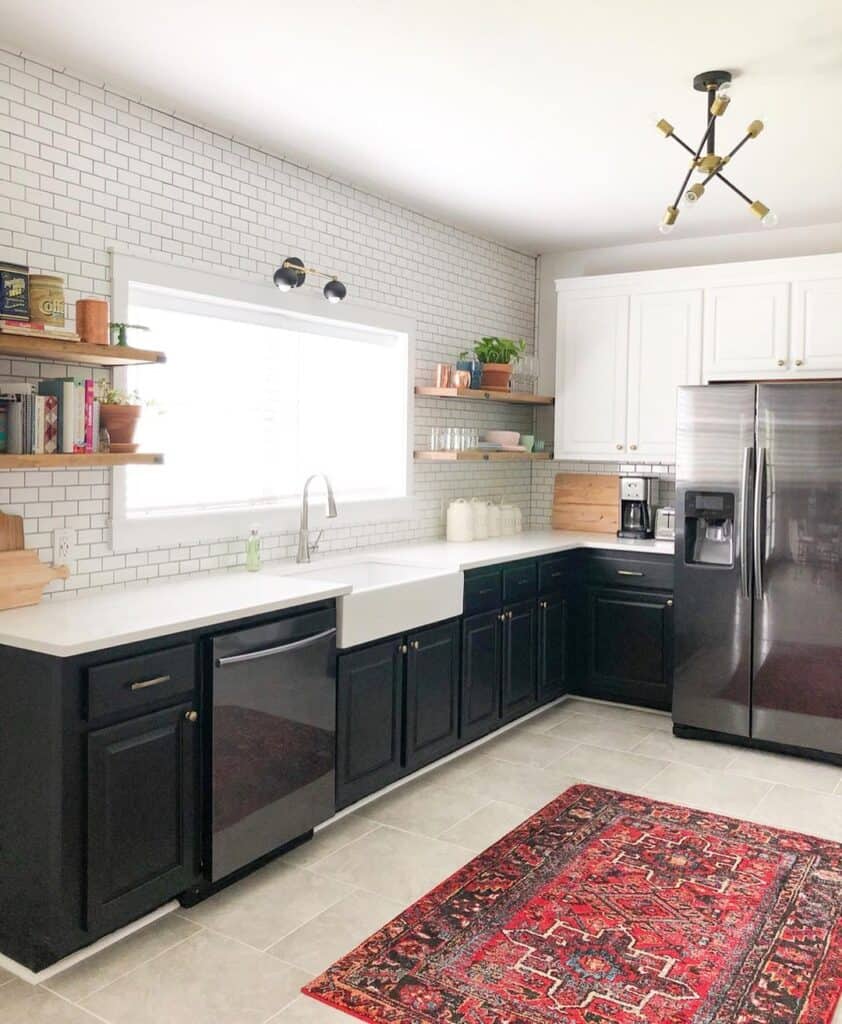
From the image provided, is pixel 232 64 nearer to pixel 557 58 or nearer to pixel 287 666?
pixel 557 58

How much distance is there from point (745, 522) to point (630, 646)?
3.48 feet

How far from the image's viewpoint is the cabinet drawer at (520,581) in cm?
459

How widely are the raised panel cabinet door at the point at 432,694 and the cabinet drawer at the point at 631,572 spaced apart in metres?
1.35

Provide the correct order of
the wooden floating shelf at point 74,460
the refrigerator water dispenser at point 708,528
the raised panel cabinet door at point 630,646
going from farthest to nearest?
the raised panel cabinet door at point 630,646 → the refrigerator water dispenser at point 708,528 → the wooden floating shelf at point 74,460

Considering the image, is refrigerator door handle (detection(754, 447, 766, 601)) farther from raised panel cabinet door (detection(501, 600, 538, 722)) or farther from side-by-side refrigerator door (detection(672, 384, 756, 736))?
raised panel cabinet door (detection(501, 600, 538, 722))

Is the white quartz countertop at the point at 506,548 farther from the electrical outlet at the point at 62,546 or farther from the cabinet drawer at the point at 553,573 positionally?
the electrical outlet at the point at 62,546

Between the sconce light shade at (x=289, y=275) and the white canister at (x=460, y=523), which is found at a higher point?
the sconce light shade at (x=289, y=275)

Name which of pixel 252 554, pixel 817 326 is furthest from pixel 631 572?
pixel 252 554

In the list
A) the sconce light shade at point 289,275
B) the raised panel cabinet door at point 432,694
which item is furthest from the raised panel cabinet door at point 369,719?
the sconce light shade at point 289,275

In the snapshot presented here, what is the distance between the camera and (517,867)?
3.22 meters

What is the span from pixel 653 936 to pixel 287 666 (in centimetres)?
142

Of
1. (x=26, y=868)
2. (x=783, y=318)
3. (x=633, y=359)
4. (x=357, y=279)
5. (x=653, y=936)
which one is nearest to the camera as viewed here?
(x=26, y=868)

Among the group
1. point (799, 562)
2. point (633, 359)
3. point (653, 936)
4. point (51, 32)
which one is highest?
point (51, 32)

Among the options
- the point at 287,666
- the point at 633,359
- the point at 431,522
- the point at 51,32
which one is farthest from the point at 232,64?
the point at 633,359
